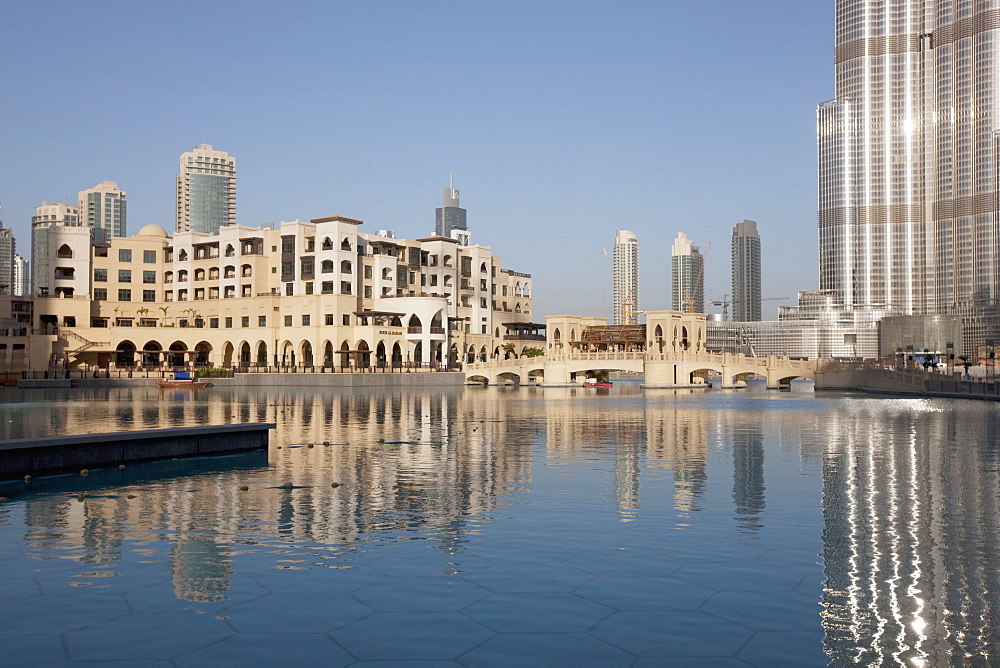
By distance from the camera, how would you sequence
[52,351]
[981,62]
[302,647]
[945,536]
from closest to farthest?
[302,647] < [945,536] < [52,351] < [981,62]

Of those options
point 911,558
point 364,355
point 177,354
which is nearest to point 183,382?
point 364,355

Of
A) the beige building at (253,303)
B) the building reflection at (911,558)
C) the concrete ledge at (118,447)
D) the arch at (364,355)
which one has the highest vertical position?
the beige building at (253,303)

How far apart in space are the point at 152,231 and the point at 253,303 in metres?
29.0

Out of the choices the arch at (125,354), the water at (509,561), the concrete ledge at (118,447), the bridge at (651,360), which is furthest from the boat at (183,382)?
the water at (509,561)

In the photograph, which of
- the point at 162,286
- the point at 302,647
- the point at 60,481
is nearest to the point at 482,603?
the point at 302,647

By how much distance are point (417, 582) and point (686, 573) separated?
160 inches

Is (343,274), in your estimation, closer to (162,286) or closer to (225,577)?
(162,286)

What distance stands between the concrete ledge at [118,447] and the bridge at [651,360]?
306 feet

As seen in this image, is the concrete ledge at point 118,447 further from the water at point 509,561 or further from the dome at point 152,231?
the dome at point 152,231

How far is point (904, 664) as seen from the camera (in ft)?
31.9

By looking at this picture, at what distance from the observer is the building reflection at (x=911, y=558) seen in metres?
10.5

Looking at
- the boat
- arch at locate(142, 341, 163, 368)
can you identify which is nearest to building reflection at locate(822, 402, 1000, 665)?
the boat

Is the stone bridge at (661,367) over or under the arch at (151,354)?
under

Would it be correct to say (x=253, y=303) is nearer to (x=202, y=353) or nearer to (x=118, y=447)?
(x=202, y=353)
